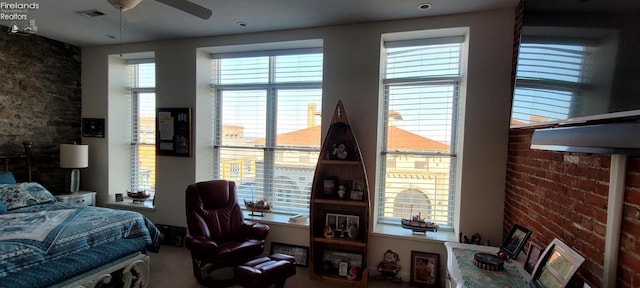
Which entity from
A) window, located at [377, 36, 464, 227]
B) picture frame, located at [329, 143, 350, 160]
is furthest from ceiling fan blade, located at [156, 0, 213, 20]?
window, located at [377, 36, 464, 227]

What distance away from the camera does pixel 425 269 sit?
296cm

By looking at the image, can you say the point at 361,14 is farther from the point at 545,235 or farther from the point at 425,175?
the point at 545,235

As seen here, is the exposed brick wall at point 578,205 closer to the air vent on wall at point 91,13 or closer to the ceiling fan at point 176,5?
the ceiling fan at point 176,5

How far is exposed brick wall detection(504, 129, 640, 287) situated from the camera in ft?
4.07

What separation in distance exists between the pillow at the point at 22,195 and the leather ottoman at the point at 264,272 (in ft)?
8.56

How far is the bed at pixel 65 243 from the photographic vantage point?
2.12m

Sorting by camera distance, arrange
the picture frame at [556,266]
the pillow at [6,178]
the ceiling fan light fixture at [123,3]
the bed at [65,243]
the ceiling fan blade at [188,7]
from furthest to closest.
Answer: the pillow at [6,178] → the bed at [65,243] → the ceiling fan blade at [188,7] → the ceiling fan light fixture at [123,3] → the picture frame at [556,266]

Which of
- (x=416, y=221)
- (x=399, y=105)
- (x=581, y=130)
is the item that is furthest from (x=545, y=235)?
(x=399, y=105)

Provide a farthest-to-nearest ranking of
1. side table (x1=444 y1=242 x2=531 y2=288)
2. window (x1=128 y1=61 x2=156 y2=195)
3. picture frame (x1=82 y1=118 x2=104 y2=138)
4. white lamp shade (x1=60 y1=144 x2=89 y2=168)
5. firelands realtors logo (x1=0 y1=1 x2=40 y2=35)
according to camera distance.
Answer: window (x1=128 y1=61 x2=156 y2=195)
picture frame (x1=82 y1=118 x2=104 y2=138)
white lamp shade (x1=60 y1=144 x2=89 y2=168)
firelands realtors logo (x1=0 y1=1 x2=40 y2=35)
side table (x1=444 y1=242 x2=531 y2=288)

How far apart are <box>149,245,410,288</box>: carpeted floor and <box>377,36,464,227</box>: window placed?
886 millimetres

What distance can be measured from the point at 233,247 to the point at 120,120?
3.02 m

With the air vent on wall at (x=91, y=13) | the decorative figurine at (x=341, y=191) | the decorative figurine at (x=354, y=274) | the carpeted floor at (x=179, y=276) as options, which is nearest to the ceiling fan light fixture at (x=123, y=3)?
the air vent on wall at (x=91, y=13)

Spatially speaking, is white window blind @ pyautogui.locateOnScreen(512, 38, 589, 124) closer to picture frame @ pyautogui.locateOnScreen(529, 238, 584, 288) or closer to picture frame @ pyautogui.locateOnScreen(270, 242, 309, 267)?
picture frame @ pyautogui.locateOnScreen(529, 238, 584, 288)

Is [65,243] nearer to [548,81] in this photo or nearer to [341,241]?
[341,241]
